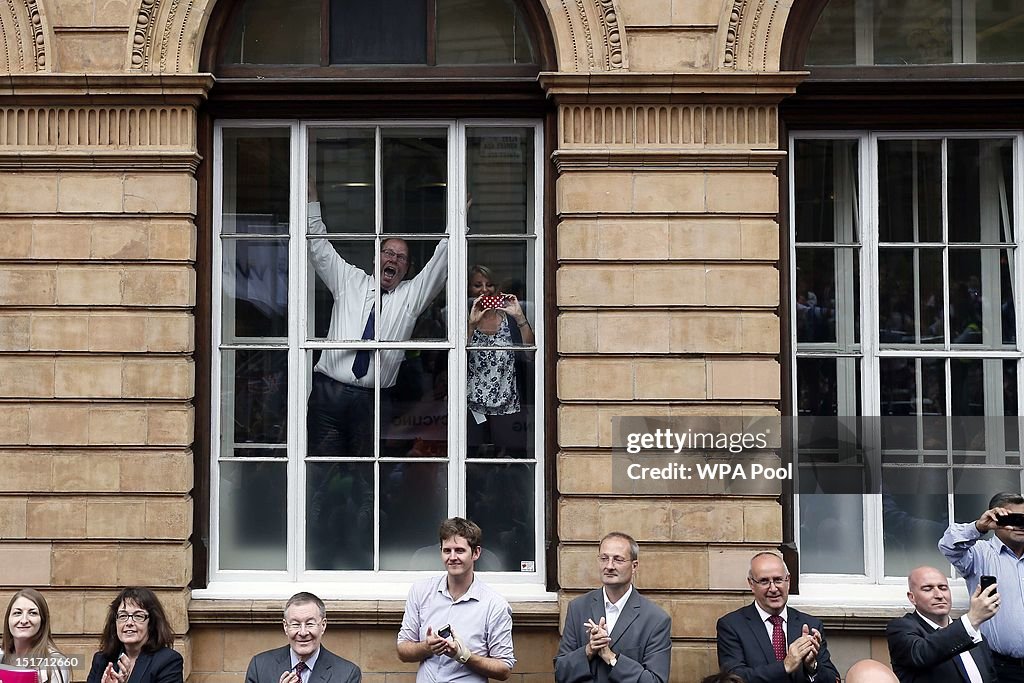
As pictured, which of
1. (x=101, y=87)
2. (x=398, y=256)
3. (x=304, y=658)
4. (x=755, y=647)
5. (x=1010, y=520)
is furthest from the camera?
(x=398, y=256)

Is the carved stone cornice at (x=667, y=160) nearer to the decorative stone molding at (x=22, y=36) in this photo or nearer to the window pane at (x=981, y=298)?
the window pane at (x=981, y=298)

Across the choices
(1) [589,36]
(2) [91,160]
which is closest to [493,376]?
(1) [589,36]

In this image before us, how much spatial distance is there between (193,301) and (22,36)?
6.41 ft

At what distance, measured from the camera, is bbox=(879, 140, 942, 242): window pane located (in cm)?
730

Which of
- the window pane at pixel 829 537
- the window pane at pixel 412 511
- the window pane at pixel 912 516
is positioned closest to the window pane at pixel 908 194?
the window pane at pixel 912 516

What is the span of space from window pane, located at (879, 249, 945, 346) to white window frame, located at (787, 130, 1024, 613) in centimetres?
6

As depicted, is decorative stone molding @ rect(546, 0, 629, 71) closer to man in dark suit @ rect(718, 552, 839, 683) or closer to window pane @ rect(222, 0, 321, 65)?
window pane @ rect(222, 0, 321, 65)

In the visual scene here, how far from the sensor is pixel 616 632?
615cm

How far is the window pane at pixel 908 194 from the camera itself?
287 inches

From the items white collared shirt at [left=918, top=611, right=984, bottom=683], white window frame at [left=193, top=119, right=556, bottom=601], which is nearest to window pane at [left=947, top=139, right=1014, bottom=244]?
white collared shirt at [left=918, top=611, right=984, bottom=683]

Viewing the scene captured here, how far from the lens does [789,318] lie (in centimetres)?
718

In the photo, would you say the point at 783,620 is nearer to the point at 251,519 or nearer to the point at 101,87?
the point at 251,519

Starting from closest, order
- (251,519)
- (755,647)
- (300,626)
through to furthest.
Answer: (300,626) < (755,647) < (251,519)

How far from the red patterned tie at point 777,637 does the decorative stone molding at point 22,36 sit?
218 inches
